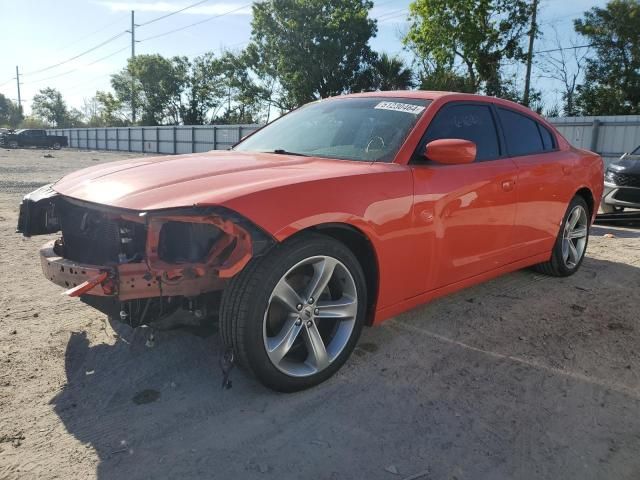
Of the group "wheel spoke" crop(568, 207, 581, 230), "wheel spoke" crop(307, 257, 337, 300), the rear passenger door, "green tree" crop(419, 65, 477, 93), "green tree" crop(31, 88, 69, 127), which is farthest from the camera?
"green tree" crop(31, 88, 69, 127)

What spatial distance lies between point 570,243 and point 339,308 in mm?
3072

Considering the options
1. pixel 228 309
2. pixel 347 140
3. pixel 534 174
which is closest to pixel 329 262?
pixel 228 309

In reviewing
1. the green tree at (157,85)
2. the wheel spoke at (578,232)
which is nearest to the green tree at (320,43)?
the green tree at (157,85)

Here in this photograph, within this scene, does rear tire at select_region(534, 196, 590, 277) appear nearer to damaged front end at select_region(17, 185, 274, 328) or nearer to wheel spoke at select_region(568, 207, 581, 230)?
wheel spoke at select_region(568, 207, 581, 230)

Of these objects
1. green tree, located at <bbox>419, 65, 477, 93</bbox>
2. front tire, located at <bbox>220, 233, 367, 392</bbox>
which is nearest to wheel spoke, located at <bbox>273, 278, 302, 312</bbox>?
front tire, located at <bbox>220, 233, 367, 392</bbox>

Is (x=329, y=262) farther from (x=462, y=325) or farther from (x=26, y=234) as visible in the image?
(x=26, y=234)

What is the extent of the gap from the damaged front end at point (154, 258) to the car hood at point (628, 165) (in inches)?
311

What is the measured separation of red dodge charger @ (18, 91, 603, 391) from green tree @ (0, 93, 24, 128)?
308 feet

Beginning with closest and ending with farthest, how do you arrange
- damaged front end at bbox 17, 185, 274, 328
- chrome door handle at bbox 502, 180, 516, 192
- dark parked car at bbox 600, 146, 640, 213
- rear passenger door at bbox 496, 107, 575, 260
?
damaged front end at bbox 17, 185, 274, 328 → chrome door handle at bbox 502, 180, 516, 192 → rear passenger door at bbox 496, 107, 575, 260 → dark parked car at bbox 600, 146, 640, 213

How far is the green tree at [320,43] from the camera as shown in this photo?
32188mm

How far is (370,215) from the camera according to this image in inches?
107

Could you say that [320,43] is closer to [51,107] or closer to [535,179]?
[535,179]

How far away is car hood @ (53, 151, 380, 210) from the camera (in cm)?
233

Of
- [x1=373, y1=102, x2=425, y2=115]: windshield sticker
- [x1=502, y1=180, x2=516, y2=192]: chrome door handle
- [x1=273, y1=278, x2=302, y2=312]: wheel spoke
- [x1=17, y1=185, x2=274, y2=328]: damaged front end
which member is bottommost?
[x1=273, y1=278, x2=302, y2=312]: wheel spoke
